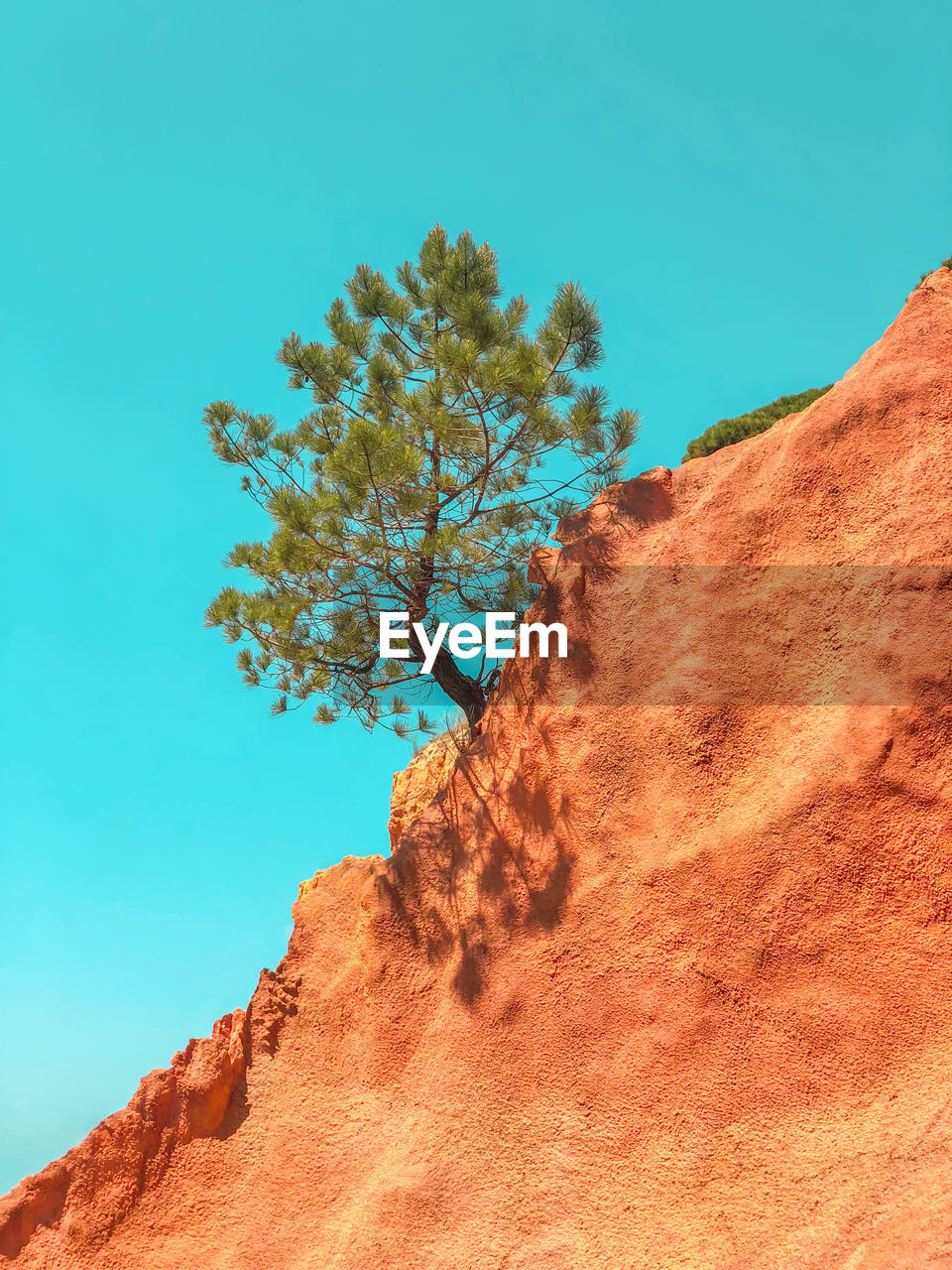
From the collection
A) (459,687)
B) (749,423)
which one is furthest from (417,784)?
(749,423)

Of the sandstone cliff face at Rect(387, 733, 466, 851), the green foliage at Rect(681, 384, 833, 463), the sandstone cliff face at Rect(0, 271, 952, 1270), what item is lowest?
the sandstone cliff face at Rect(0, 271, 952, 1270)

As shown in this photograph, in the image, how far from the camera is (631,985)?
806 cm

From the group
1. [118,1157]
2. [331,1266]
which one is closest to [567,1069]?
[331,1266]

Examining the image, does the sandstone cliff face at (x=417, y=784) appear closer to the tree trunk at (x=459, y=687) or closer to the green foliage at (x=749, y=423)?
the tree trunk at (x=459, y=687)

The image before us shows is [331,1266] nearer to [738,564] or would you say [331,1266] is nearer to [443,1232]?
[443,1232]

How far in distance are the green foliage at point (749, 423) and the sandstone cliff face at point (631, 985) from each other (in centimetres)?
815

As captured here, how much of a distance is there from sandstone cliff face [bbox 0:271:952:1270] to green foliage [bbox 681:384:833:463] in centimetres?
815

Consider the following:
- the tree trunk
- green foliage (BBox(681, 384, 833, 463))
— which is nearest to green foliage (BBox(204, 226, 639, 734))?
the tree trunk

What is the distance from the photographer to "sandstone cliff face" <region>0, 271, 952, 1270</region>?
7.17 m

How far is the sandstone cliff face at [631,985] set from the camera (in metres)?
7.17

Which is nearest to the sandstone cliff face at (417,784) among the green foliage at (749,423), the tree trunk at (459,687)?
the tree trunk at (459,687)

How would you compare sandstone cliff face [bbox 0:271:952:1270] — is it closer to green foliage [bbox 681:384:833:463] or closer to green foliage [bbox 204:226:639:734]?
green foliage [bbox 204:226:639:734]

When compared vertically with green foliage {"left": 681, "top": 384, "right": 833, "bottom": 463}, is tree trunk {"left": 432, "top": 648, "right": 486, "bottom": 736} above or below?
below

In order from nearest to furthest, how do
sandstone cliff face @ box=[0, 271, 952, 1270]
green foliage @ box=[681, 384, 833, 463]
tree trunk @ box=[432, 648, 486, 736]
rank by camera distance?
sandstone cliff face @ box=[0, 271, 952, 1270]
tree trunk @ box=[432, 648, 486, 736]
green foliage @ box=[681, 384, 833, 463]
